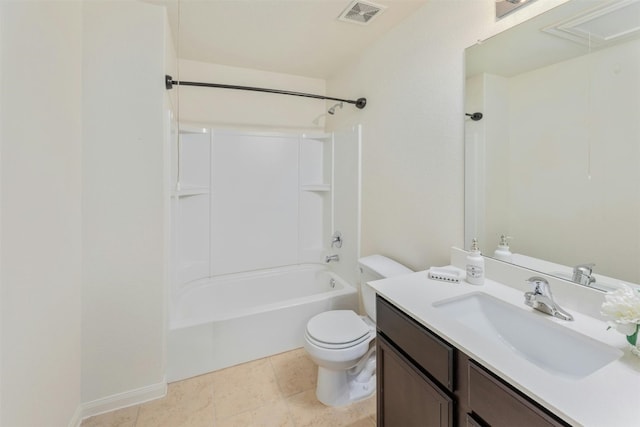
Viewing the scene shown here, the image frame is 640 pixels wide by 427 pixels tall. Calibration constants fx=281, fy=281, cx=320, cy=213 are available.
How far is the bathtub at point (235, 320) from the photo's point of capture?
1.83 metres

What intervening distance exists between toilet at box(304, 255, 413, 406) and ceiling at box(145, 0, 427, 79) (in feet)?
5.27

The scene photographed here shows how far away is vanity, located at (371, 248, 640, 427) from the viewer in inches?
24.5

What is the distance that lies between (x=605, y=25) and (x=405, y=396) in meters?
1.50

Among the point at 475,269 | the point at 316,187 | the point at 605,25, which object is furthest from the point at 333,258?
the point at 605,25

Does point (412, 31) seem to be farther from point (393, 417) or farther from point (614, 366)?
point (393, 417)

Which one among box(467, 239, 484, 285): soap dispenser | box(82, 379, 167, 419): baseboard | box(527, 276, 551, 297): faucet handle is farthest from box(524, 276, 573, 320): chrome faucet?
box(82, 379, 167, 419): baseboard

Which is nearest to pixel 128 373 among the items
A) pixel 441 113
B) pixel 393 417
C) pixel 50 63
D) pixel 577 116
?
pixel 393 417

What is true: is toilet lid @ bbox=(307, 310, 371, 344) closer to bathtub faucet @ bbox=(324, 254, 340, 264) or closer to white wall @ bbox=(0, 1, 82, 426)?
bathtub faucet @ bbox=(324, 254, 340, 264)

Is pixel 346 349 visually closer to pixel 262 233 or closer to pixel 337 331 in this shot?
pixel 337 331

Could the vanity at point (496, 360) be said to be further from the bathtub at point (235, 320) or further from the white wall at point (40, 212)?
the white wall at point (40, 212)

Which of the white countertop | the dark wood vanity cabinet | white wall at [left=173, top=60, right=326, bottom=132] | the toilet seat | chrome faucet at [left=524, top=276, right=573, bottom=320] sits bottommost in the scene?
the toilet seat

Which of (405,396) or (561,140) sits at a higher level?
(561,140)

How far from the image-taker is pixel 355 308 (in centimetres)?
232

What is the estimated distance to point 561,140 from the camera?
3.59 ft
